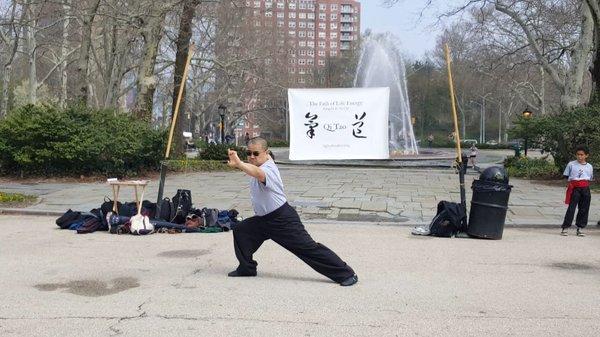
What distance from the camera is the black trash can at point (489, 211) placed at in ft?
32.3

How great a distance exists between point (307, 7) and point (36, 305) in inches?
4018

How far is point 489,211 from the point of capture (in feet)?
32.3

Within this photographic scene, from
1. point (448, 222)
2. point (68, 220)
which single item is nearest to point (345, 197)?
point (448, 222)

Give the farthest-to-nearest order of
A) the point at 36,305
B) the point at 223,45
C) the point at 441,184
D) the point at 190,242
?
the point at 223,45
the point at 441,184
the point at 190,242
the point at 36,305

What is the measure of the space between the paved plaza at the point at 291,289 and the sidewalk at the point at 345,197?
2.87m

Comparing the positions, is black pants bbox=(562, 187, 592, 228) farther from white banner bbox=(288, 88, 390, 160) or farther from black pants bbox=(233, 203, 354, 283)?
black pants bbox=(233, 203, 354, 283)

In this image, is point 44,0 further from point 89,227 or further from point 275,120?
point 275,120

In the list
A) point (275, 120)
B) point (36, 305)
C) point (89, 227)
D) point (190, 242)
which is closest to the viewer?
point (36, 305)

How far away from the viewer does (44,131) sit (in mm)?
19078

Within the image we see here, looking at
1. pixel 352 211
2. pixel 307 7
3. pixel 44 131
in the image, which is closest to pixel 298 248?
pixel 352 211

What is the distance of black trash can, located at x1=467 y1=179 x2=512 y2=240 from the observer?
9.85m

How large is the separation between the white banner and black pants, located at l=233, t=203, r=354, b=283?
396cm

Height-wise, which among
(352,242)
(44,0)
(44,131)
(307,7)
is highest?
(307,7)

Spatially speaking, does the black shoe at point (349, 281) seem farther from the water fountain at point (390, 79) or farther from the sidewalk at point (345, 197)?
the water fountain at point (390, 79)
